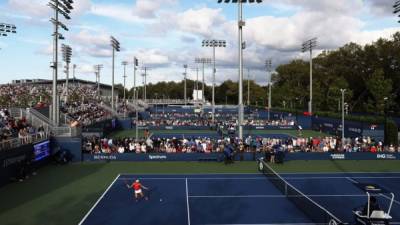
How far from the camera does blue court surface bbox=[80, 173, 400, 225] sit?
1792 centimetres

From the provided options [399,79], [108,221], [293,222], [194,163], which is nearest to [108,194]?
[108,221]

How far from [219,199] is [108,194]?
17.9ft

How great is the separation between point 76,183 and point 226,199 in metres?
8.89

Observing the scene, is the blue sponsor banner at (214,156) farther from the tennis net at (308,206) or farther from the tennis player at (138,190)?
the tennis player at (138,190)

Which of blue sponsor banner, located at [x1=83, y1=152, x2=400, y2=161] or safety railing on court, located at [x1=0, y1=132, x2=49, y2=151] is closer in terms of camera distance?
safety railing on court, located at [x1=0, y1=132, x2=49, y2=151]

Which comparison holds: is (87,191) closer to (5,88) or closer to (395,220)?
(395,220)

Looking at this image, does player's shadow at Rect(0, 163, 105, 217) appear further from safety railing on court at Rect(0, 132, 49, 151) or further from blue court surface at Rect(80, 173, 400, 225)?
blue court surface at Rect(80, 173, 400, 225)

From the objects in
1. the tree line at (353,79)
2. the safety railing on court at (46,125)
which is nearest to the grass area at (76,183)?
the safety railing on court at (46,125)

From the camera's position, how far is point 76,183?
25516mm

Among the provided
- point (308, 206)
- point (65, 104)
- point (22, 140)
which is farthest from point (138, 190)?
point (65, 104)

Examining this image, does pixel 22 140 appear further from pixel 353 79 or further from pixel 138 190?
pixel 353 79

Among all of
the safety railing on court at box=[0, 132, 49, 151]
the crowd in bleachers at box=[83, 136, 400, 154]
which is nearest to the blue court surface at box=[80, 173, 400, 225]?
the safety railing on court at box=[0, 132, 49, 151]

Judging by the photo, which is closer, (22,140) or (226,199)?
(226,199)

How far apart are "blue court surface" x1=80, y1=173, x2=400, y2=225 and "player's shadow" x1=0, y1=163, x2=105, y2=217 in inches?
106
